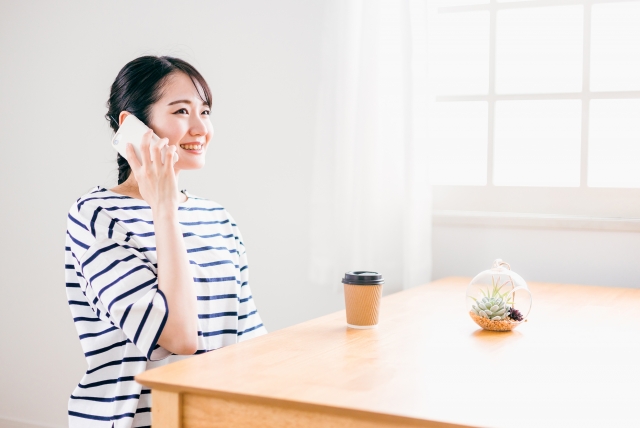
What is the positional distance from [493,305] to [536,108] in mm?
1076

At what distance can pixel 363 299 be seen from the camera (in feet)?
4.51

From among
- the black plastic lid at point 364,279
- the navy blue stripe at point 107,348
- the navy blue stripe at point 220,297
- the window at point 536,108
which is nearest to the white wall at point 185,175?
the window at point 536,108

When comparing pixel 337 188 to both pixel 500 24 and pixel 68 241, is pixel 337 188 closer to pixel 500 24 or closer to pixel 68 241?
pixel 500 24

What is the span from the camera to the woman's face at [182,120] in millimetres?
1606

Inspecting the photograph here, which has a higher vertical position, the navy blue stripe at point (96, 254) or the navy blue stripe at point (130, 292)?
the navy blue stripe at point (96, 254)

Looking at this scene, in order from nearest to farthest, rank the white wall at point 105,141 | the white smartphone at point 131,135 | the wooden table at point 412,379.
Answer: the wooden table at point 412,379, the white smartphone at point 131,135, the white wall at point 105,141

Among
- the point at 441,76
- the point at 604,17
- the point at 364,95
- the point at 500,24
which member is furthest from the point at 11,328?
the point at 604,17

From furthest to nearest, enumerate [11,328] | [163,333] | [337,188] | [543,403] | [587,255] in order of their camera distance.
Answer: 1. [11,328]
2. [337,188]
3. [587,255]
4. [163,333]
5. [543,403]

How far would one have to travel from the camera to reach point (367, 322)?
1.38 m

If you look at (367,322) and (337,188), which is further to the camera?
(337,188)

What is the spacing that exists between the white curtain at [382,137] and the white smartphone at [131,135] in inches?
33.0

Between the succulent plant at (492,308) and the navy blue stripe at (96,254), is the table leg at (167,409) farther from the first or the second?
the succulent plant at (492,308)

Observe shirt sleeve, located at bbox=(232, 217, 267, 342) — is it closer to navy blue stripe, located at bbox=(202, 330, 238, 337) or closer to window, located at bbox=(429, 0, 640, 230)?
navy blue stripe, located at bbox=(202, 330, 238, 337)

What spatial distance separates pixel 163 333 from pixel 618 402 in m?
0.82
